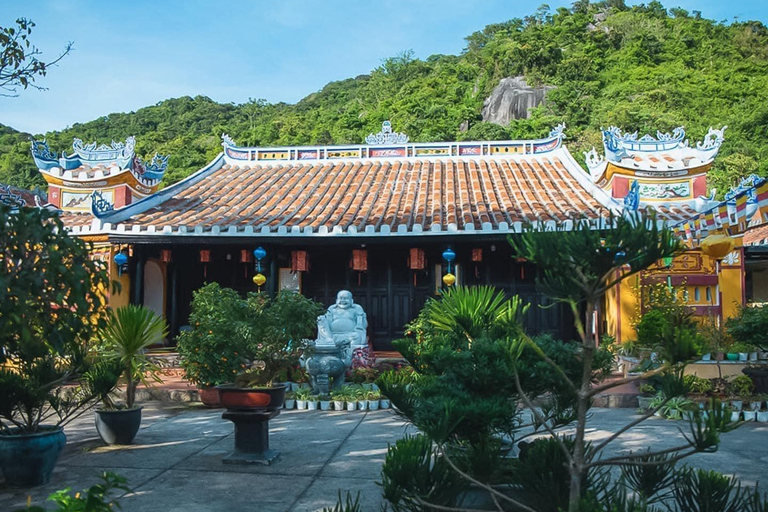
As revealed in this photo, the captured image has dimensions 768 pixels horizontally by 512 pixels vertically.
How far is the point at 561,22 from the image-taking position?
144 feet

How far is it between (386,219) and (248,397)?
6.00m

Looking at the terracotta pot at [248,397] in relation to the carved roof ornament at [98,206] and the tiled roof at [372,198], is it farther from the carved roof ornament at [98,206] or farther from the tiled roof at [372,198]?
the carved roof ornament at [98,206]

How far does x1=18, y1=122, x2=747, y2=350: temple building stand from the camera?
10.8 meters

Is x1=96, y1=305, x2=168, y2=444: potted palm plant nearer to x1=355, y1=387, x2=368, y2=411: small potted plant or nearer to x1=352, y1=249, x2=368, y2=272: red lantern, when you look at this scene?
x1=355, y1=387, x2=368, y2=411: small potted plant

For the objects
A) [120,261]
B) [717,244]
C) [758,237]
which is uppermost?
[758,237]

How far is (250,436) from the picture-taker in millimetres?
5457

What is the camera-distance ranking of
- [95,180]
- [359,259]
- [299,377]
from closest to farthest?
[299,377] < [359,259] < [95,180]

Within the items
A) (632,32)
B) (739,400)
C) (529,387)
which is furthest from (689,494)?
(632,32)

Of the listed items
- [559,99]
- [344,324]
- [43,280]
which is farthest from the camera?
[559,99]

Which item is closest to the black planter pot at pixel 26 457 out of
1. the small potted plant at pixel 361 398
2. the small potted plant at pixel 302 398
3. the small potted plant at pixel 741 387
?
the small potted plant at pixel 302 398

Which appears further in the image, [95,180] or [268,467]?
[95,180]

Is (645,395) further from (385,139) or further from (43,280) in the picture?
(385,139)

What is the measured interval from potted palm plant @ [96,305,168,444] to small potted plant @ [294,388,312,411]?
8.35 ft

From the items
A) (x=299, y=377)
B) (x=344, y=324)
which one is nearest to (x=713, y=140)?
(x=344, y=324)
